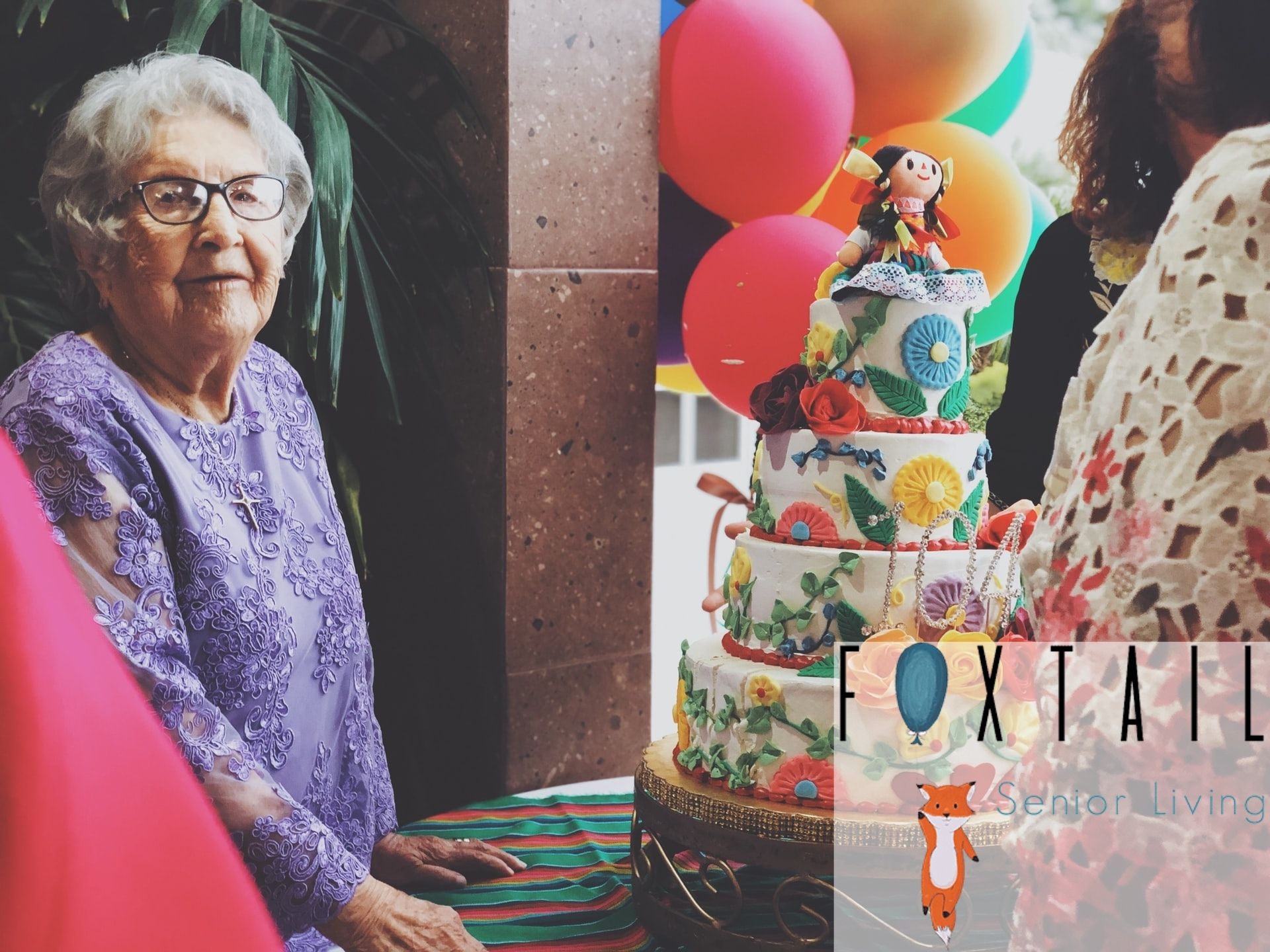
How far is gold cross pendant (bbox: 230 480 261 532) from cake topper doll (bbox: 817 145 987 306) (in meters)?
0.99

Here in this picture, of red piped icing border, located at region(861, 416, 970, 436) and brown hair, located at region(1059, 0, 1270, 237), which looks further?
red piped icing border, located at region(861, 416, 970, 436)

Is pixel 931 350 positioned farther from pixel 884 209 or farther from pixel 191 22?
pixel 191 22

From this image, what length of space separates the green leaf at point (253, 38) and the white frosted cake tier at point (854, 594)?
1.16 m

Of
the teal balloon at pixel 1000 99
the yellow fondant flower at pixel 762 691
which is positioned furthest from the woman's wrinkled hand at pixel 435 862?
the teal balloon at pixel 1000 99

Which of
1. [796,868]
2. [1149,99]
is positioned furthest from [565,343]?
[1149,99]

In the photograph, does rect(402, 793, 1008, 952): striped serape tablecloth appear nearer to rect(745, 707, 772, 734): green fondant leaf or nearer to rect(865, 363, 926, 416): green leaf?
rect(745, 707, 772, 734): green fondant leaf

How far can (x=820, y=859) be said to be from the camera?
1832 mm

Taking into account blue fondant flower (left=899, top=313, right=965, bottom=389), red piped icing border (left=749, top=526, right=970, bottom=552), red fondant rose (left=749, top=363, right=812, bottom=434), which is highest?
blue fondant flower (left=899, top=313, right=965, bottom=389)

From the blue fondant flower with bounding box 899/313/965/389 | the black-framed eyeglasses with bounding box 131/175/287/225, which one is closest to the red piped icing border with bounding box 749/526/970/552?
the blue fondant flower with bounding box 899/313/965/389

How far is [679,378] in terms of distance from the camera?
315cm

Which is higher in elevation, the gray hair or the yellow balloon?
the gray hair

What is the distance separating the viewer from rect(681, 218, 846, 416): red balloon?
247 centimetres

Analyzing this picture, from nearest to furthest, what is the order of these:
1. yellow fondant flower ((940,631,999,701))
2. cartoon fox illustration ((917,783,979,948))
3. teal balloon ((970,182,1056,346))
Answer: cartoon fox illustration ((917,783,979,948))
yellow fondant flower ((940,631,999,701))
teal balloon ((970,182,1056,346))

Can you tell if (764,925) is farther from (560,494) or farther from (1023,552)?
(1023,552)
